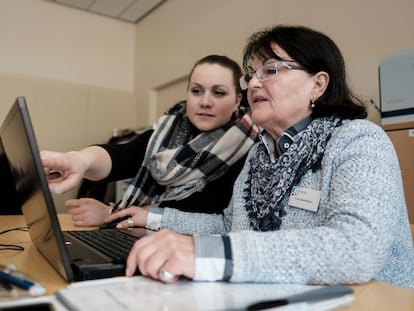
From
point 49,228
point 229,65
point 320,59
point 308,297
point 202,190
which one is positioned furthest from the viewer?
point 229,65

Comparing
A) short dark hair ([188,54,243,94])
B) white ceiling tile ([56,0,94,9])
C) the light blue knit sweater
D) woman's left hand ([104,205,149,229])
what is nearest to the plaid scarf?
short dark hair ([188,54,243,94])

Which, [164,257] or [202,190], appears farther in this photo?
[202,190]

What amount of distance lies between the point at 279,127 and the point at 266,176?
16 centimetres

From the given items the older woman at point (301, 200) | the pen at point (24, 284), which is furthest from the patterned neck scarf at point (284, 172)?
the pen at point (24, 284)

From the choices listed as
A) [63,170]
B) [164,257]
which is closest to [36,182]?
[164,257]

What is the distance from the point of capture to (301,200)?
85cm

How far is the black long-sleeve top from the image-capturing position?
1.40 metres

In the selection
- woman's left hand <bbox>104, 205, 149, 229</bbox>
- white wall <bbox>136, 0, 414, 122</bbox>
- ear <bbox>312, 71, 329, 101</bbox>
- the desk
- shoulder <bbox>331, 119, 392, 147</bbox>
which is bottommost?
the desk

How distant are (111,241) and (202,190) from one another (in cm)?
63

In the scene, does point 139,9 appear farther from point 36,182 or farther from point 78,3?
point 36,182

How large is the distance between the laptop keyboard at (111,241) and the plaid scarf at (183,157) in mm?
483

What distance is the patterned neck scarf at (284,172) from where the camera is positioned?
2.89 feet

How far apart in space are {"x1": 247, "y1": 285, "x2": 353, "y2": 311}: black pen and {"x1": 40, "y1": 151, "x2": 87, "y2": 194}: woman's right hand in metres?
0.54

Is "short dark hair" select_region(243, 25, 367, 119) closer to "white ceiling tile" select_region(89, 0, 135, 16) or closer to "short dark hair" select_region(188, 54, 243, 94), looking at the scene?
"short dark hair" select_region(188, 54, 243, 94)
